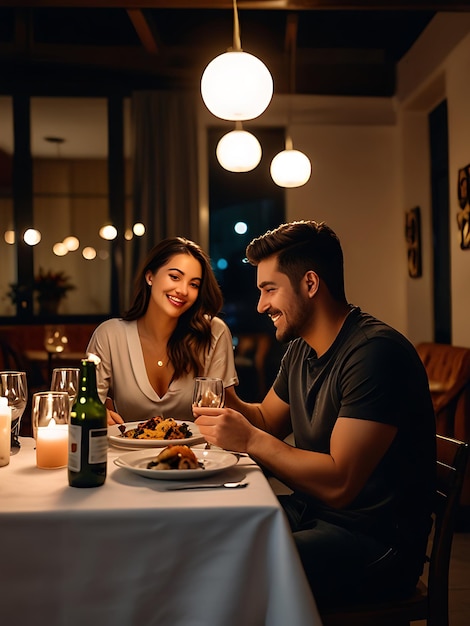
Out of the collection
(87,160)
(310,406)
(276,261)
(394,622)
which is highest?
(87,160)

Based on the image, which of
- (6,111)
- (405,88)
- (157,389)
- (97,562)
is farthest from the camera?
(6,111)

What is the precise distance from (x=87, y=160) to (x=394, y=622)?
6.00 m

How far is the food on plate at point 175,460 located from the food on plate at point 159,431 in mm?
315

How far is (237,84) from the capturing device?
8.70 feet

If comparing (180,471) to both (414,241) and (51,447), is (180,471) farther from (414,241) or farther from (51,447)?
(414,241)

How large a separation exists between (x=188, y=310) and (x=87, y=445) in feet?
4.85

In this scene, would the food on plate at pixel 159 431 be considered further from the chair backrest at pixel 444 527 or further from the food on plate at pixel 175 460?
the chair backrest at pixel 444 527

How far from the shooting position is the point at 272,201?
22.4 ft

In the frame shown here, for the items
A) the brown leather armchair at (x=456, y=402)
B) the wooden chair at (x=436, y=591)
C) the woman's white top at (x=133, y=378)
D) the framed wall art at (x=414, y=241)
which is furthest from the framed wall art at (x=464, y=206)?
the wooden chair at (x=436, y=591)

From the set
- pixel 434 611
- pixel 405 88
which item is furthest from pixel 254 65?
pixel 405 88

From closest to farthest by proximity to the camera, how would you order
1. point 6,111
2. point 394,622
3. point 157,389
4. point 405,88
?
point 394,622 < point 157,389 < point 405,88 < point 6,111

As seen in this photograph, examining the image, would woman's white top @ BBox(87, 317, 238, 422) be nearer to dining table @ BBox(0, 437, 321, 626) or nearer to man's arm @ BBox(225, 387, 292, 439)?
man's arm @ BBox(225, 387, 292, 439)

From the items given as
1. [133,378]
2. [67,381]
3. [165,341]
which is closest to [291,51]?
[165,341]

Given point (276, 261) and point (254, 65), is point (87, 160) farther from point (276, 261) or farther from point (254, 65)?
point (276, 261)
